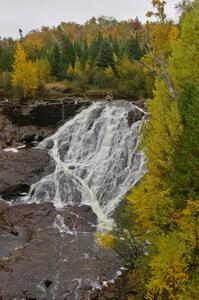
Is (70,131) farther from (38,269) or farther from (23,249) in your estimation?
(38,269)

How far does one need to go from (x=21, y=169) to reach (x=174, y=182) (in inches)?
1021

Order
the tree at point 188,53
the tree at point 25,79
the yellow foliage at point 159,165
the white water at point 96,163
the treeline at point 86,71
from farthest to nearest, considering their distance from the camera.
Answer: the tree at point 25,79 < the treeline at point 86,71 < the white water at point 96,163 < the tree at point 188,53 < the yellow foliage at point 159,165

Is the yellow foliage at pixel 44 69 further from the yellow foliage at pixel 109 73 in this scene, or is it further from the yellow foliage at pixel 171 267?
the yellow foliage at pixel 171 267

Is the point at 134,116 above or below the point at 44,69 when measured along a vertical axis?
below

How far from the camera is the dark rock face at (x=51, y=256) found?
23375 mm

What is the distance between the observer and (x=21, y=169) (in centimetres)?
4019

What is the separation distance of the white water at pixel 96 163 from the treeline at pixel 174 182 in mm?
14386

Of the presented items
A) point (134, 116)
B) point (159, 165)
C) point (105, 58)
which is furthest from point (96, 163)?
point (105, 58)

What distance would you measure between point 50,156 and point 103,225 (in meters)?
12.6

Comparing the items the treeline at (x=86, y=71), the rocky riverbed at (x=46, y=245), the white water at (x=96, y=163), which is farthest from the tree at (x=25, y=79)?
the rocky riverbed at (x=46, y=245)

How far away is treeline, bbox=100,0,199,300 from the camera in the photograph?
51.0 ft

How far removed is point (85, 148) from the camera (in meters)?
42.5

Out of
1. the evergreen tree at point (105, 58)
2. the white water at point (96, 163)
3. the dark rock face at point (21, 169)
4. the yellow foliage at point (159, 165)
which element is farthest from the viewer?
the evergreen tree at point (105, 58)

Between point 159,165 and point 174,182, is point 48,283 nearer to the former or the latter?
point 159,165
